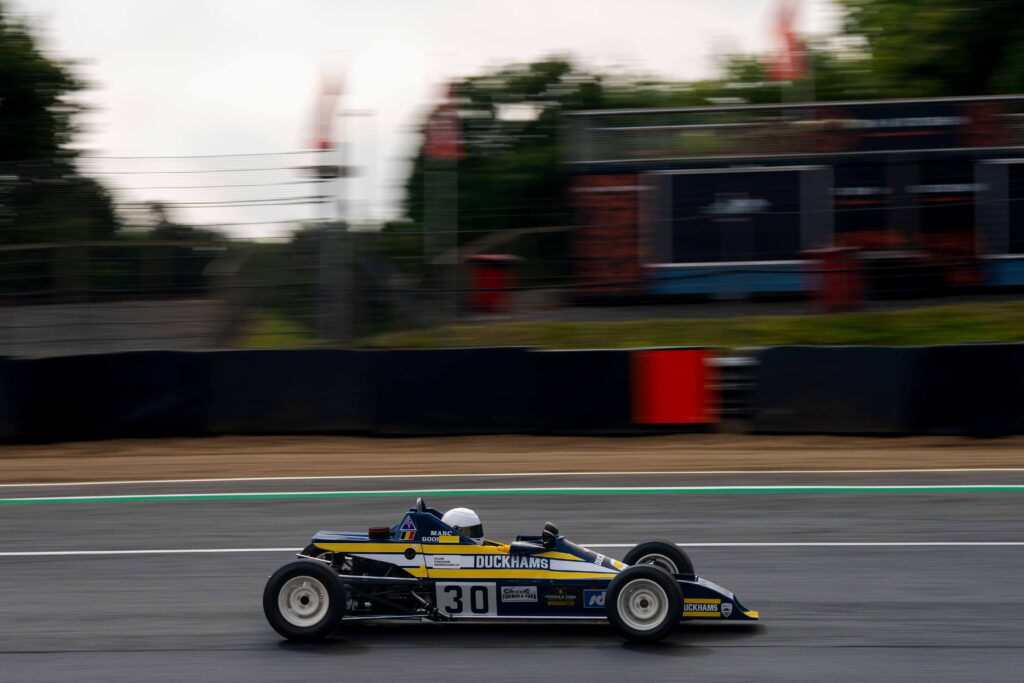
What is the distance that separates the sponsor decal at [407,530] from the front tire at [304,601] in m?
0.38

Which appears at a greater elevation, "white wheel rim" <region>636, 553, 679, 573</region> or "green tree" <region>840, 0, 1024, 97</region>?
"green tree" <region>840, 0, 1024, 97</region>

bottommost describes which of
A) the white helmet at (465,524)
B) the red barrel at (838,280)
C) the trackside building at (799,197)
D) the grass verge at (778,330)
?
the white helmet at (465,524)

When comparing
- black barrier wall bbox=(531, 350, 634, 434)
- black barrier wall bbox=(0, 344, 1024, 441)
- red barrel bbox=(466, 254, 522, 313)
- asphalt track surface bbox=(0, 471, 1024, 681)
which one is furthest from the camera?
red barrel bbox=(466, 254, 522, 313)

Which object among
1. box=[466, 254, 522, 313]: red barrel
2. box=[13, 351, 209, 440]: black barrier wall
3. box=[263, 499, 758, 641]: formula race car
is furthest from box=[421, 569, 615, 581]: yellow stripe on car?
box=[466, 254, 522, 313]: red barrel

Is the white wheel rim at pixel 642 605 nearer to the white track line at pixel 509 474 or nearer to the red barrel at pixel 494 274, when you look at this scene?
the white track line at pixel 509 474

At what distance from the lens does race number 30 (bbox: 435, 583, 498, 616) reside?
19.5 feet

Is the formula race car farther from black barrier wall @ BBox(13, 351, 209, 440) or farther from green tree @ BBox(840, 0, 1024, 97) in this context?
green tree @ BBox(840, 0, 1024, 97)

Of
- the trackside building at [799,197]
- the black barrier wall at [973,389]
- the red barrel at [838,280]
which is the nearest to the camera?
the black barrier wall at [973,389]

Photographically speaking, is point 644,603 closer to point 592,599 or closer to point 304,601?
point 592,599

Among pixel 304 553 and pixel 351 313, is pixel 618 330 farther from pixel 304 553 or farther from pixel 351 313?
pixel 304 553

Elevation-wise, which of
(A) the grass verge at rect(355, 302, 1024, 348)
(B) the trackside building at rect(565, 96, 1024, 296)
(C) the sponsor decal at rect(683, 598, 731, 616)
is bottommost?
(C) the sponsor decal at rect(683, 598, 731, 616)

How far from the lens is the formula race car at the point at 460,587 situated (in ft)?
19.4

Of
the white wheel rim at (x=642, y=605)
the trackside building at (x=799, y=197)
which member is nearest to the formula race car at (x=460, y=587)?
the white wheel rim at (x=642, y=605)

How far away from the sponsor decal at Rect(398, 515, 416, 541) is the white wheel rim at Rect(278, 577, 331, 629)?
18.1 inches
